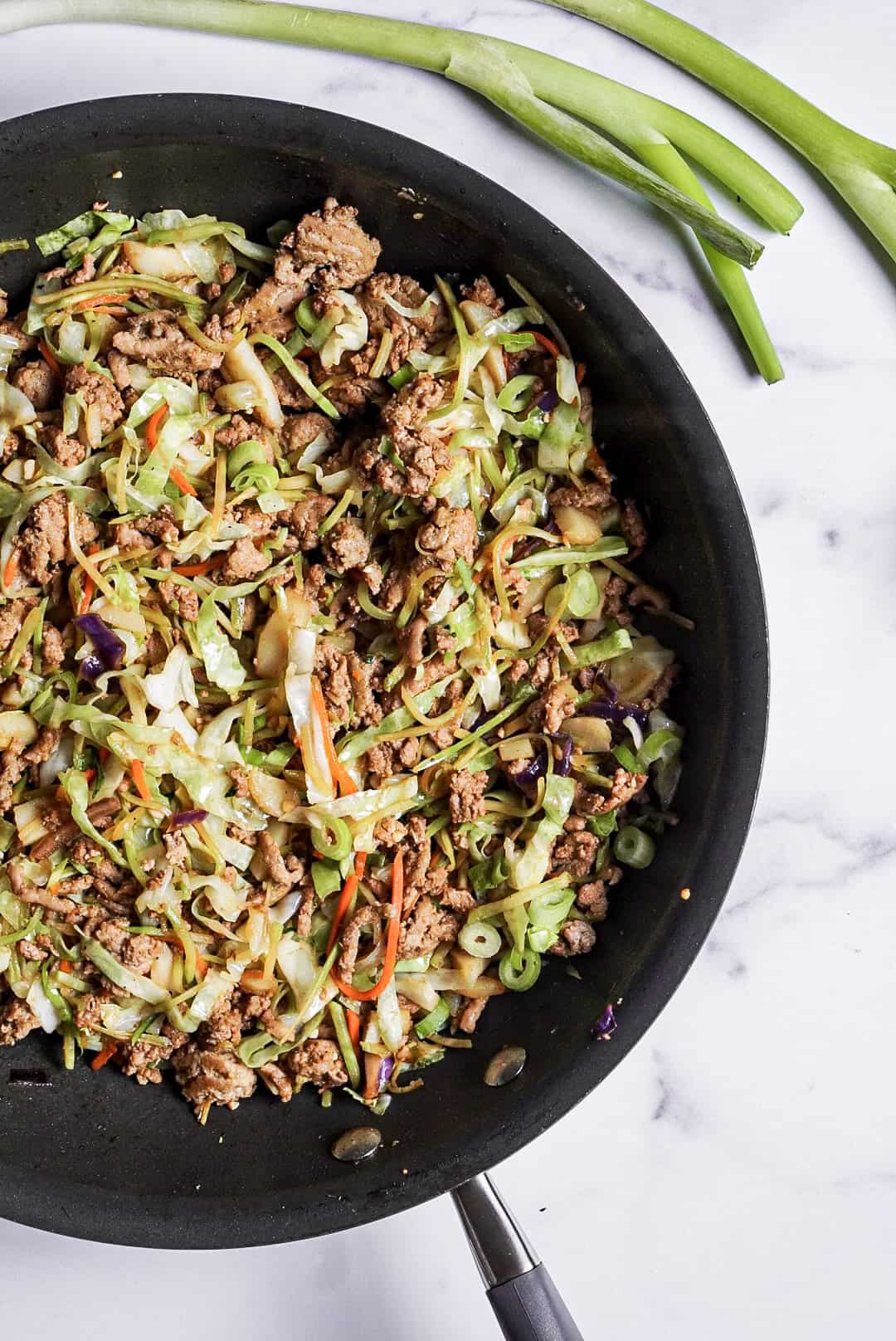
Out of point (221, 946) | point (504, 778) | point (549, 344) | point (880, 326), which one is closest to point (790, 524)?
point (880, 326)

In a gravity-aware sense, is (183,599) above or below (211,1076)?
above

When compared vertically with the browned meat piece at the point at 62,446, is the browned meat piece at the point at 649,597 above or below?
above

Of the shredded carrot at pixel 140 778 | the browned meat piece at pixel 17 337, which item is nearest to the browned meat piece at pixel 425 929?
the shredded carrot at pixel 140 778

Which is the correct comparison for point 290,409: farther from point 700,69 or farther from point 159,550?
point 700,69

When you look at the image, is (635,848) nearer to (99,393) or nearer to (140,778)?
(140,778)

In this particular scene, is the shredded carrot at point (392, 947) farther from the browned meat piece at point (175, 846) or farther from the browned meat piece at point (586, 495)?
the browned meat piece at point (586, 495)

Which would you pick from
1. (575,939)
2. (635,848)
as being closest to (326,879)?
(575,939)
